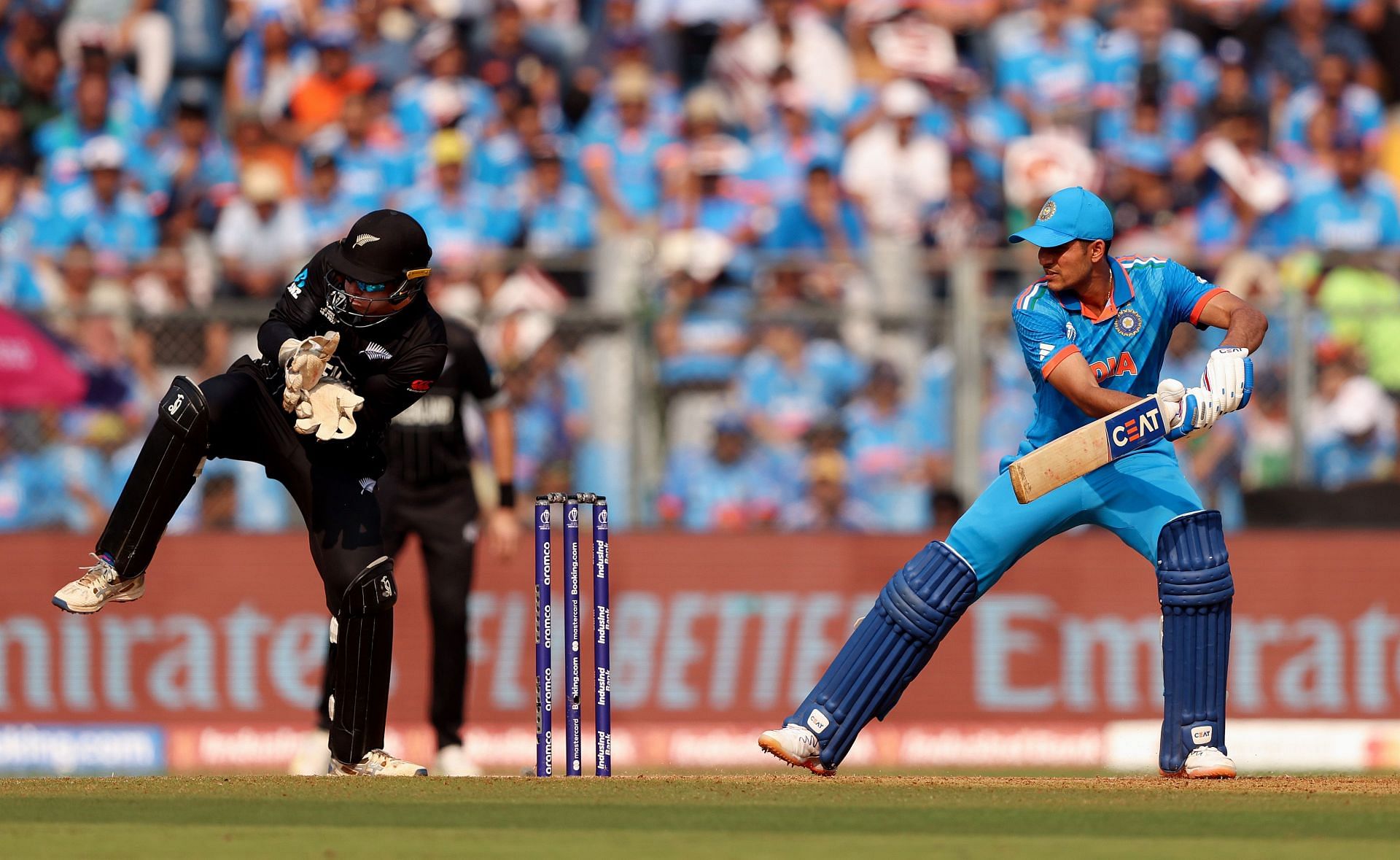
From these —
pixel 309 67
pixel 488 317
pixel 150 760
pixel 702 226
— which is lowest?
pixel 150 760

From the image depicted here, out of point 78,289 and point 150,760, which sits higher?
point 78,289

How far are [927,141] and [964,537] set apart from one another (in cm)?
733

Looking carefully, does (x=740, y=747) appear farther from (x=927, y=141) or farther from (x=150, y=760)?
(x=927, y=141)

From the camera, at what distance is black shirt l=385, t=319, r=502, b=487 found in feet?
34.5

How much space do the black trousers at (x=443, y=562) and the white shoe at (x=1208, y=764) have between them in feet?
13.0

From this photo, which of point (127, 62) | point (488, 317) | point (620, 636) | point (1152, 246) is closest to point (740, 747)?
point (620, 636)

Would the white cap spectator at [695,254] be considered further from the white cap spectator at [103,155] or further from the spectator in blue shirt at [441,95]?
the white cap spectator at [103,155]

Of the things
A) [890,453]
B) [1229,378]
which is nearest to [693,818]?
[1229,378]

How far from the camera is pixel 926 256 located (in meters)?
12.8

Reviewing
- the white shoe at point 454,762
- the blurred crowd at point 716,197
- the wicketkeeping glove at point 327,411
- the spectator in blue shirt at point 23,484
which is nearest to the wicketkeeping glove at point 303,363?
the wicketkeeping glove at point 327,411

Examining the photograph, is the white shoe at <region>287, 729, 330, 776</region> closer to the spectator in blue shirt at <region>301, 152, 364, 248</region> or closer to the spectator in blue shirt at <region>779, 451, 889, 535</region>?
the spectator in blue shirt at <region>779, 451, 889, 535</region>

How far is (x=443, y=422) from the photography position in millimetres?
10570

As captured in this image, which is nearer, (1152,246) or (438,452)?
(438,452)

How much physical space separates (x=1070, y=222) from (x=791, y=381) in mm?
4861
